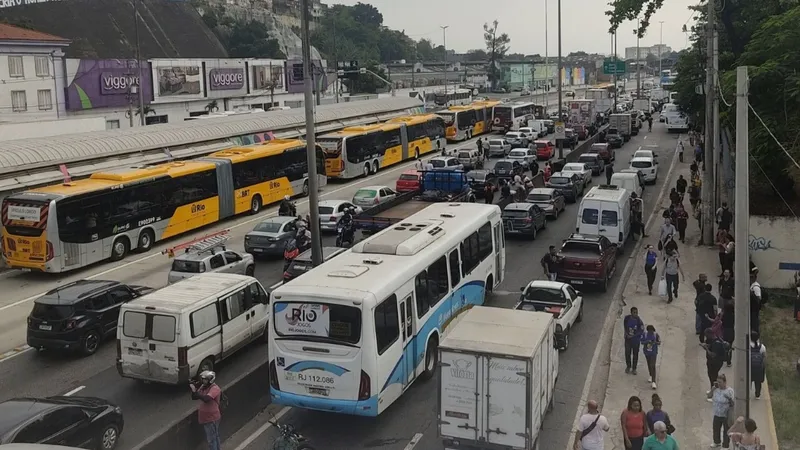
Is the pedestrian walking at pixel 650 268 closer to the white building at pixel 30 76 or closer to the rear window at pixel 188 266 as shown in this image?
the rear window at pixel 188 266

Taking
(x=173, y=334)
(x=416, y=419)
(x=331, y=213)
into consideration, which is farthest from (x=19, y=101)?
(x=416, y=419)

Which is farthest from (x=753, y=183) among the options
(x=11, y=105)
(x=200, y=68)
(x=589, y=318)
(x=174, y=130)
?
(x=200, y=68)

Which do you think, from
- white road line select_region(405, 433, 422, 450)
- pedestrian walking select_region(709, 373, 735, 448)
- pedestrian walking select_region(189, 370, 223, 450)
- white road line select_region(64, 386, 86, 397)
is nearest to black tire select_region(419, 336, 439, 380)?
white road line select_region(405, 433, 422, 450)

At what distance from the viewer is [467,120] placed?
219ft

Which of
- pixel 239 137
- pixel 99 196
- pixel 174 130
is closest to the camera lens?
pixel 99 196

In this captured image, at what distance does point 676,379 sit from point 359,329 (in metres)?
6.85

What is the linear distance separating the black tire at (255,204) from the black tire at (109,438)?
22.4 m

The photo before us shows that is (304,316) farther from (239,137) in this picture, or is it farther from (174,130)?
(239,137)

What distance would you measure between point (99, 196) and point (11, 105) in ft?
118

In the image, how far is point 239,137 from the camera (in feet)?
142

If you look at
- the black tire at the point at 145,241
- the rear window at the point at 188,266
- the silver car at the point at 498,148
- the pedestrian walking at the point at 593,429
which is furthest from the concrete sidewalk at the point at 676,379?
the silver car at the point at 498,148

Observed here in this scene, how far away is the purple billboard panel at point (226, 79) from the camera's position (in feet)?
251

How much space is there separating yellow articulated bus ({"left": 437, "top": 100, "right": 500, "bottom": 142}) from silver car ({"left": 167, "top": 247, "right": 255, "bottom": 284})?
42.9 metres

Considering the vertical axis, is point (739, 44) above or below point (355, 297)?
above
